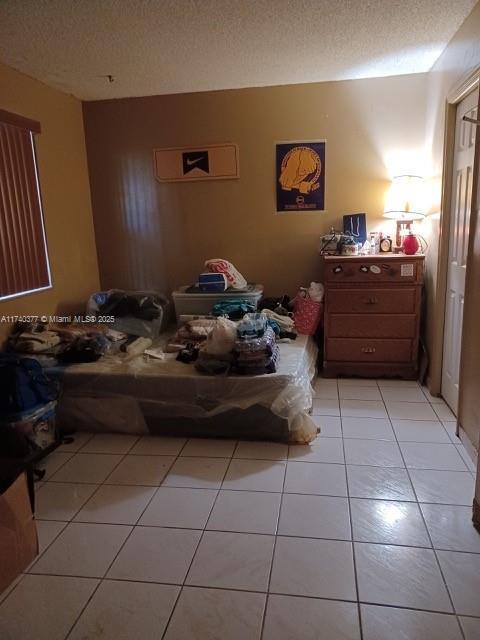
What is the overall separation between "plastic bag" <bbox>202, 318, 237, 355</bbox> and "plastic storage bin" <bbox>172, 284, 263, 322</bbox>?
0.85 meters

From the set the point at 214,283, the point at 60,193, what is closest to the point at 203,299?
the point at 214,283

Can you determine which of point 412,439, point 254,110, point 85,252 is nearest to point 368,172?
point 254,110

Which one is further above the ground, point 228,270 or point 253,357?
point 228,270

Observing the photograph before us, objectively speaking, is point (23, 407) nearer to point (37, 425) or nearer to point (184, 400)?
point (37, 425)

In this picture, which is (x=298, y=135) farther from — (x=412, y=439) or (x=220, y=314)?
(x=412, y=439)

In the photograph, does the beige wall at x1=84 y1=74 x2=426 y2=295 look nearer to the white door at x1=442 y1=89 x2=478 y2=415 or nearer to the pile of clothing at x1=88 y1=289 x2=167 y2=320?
the pile of clothing at x1=88 y1=289 x2=167 y2=320

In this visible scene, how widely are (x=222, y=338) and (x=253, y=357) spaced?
24cm

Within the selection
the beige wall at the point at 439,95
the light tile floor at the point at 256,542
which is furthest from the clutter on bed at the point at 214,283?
the beige wall at the point at 439,95

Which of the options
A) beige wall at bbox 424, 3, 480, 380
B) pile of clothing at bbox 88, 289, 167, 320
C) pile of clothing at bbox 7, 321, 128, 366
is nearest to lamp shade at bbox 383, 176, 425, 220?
beige wall at bbox 424, 3, 480, 380

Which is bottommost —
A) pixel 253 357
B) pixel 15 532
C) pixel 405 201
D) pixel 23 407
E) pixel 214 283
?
pixel 15 532

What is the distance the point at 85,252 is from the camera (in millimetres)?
3758

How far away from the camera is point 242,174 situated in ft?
12.0

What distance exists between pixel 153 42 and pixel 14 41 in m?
0.81

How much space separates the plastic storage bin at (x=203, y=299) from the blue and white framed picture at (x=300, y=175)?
2.70 ft
